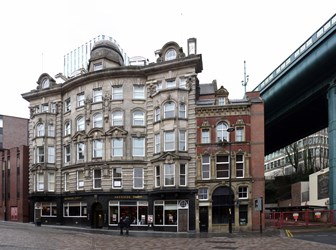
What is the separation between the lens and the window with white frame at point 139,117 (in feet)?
149

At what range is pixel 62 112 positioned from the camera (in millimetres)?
51906

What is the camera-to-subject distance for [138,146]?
4516 centimetres

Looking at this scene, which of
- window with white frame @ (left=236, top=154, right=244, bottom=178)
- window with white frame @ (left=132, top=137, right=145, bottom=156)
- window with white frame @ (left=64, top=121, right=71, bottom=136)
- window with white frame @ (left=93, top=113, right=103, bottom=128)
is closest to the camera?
window with white frame @ (left=236, top=154, right=244, bottom=178)

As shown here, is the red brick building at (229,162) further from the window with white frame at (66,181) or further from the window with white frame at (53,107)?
the window with white frame at (53,107)

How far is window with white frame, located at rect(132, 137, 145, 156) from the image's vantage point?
4500 cm

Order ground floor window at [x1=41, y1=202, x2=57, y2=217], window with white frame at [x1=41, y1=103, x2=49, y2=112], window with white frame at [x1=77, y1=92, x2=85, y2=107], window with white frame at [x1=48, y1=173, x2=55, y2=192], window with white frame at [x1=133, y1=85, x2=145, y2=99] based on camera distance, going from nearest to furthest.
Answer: window with white frame at [x1=133, y1=85, x2=145, y2=99]
window with white frame at [x1=77, y1=92, x2=85, y2=107]
ground floor window at [x1=41, y1=202, x2=57, y2=217]
window with white frame at [x1=48, y1=173, x2=55, y2=192]
window with white frame at [x1=41, y1=103, x2=49, y2=112]

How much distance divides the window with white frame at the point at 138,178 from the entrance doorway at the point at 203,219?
22.8 feet

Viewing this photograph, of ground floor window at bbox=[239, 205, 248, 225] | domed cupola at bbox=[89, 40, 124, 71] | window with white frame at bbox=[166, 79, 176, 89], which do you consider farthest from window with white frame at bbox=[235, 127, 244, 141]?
domed cupola at bbox=[89, 40, 124, 71]

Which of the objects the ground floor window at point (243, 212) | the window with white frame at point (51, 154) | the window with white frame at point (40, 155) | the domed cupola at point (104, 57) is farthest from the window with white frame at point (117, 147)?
the ground floor window at point (243, 212)

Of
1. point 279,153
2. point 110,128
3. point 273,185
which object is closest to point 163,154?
point 110,128

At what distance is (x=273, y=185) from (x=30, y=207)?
51.0 m

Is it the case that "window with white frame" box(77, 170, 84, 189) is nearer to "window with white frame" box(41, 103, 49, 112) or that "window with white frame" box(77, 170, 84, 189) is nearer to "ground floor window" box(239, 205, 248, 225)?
"window with white frame" box(41, 103, 49, 112)

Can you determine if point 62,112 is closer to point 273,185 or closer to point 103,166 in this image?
point 103,166

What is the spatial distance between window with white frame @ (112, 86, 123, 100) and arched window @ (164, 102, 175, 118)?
5.57 m
